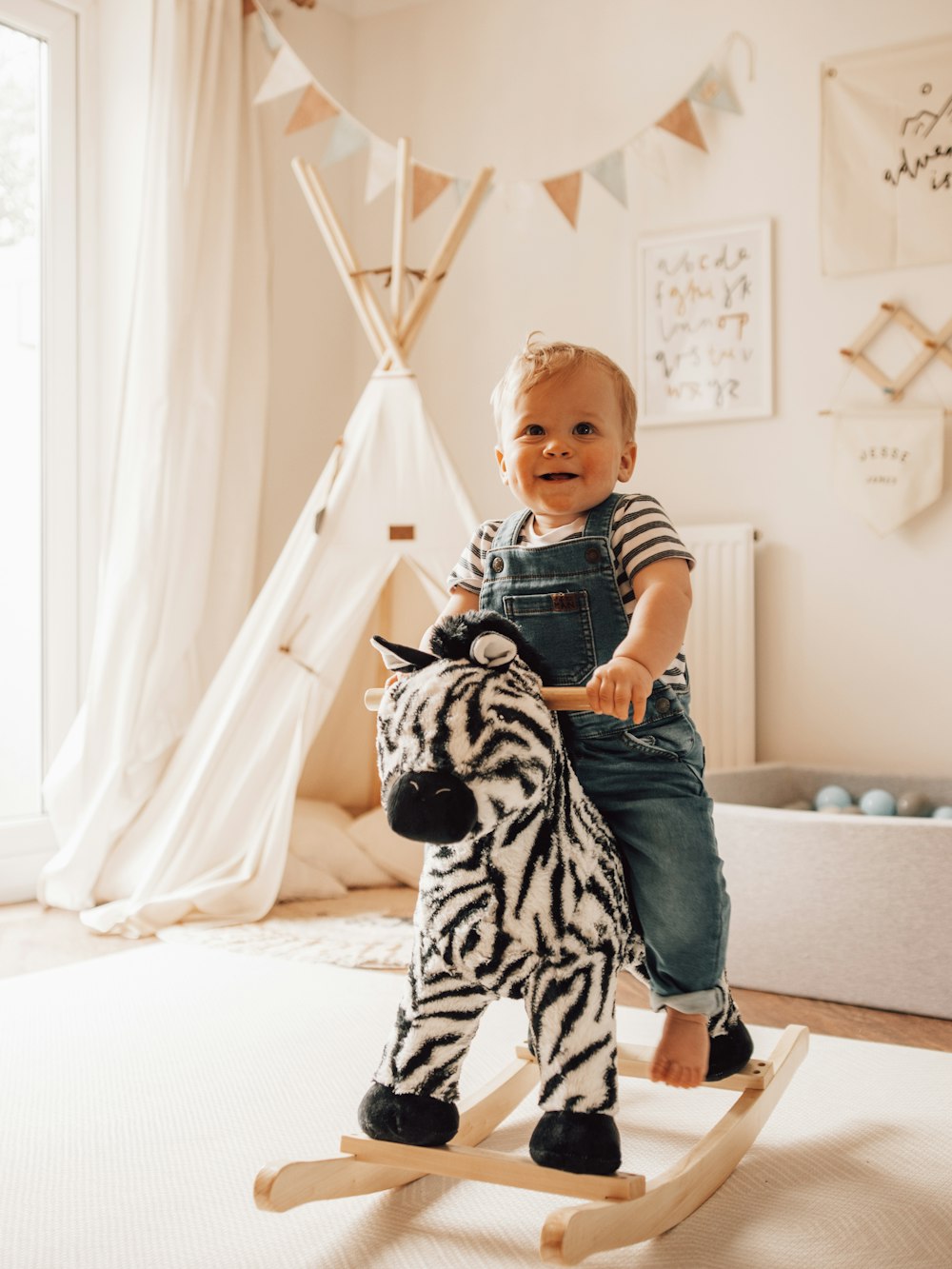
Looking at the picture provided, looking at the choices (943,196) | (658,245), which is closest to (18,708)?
(658,245)

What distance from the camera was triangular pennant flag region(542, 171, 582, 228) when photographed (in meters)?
3.08

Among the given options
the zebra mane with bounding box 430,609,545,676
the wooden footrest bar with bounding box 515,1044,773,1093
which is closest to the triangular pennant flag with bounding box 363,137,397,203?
the zebra mane with bounding box 430,609,545,676

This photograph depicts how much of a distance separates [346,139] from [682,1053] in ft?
8.24

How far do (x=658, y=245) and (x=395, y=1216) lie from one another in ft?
8.52

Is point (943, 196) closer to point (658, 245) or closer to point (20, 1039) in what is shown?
point (658, 245)

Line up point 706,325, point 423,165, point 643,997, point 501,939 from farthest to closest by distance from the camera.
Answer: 1. point 706,325
2. point 423,165
3. point 643,997
4. point 501,939

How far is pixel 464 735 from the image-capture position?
1.20m

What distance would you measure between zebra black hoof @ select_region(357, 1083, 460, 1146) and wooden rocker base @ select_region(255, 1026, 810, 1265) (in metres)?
0.01

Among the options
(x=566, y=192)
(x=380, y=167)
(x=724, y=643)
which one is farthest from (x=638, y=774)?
(x=380, y=167)

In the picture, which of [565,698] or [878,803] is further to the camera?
[878,803]

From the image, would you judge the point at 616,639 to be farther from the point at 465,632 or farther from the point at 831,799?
the point at 831,799

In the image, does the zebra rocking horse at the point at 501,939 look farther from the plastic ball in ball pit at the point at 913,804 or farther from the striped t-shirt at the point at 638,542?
the plastic ball in ball pit at the point at 913,804

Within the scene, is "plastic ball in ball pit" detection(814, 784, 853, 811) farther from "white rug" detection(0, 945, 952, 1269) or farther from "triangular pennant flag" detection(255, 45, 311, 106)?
"triangular pennant flag" detection(255, 45, 311, 106)

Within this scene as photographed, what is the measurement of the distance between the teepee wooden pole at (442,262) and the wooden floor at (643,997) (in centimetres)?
157
